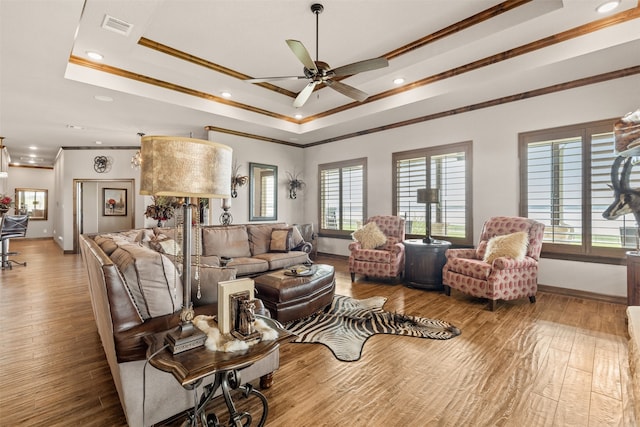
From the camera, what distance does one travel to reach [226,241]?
485 centimetres

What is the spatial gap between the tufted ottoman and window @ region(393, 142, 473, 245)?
104 inches

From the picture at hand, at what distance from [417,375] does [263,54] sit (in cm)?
408

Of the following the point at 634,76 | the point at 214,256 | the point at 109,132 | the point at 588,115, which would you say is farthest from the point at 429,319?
the point at 109,132

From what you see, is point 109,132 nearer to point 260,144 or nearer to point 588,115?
point 260,144

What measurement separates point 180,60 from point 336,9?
7.44 feet

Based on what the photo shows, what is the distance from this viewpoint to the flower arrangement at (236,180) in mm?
6305

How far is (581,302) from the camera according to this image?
12.8 feet

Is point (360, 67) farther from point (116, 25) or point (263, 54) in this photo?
point (116, 25)

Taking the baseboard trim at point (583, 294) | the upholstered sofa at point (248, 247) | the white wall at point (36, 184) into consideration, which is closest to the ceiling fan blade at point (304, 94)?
the upholstered sofa at point (248, 247)

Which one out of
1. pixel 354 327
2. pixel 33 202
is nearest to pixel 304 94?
pixel 354 327

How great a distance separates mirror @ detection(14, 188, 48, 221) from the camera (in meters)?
10.7

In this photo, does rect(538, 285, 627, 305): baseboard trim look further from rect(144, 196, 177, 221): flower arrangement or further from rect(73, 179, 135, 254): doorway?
rect(73, 179, 135, 254): doorway

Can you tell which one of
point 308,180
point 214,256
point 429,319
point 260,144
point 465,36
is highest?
point 465,36

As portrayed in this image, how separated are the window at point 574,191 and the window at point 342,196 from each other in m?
3.04
